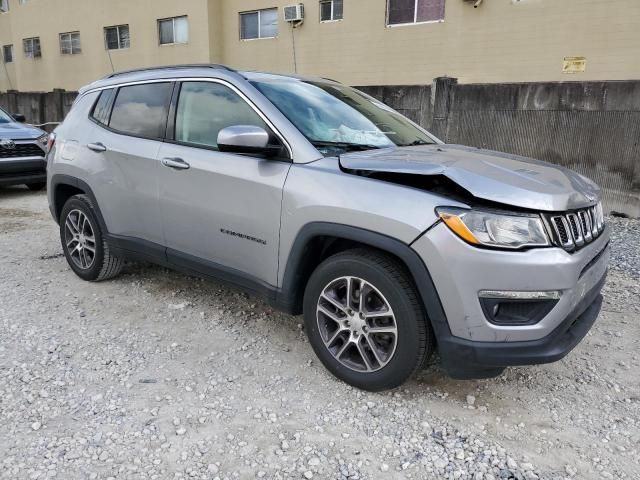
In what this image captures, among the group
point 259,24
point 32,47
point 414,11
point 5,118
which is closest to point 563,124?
point 414,11

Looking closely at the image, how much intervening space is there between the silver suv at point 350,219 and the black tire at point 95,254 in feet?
0.28

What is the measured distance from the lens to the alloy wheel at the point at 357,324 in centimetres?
262

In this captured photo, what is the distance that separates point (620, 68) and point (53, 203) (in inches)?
469

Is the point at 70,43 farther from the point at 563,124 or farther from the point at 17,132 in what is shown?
the point at 563,124

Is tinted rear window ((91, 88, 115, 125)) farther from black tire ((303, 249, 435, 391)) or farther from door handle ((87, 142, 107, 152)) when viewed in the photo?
black tire ((303, 249, 435, 391))

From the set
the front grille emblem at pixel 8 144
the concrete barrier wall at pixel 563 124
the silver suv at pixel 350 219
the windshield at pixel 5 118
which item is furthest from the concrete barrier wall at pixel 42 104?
the silver suv at pixel 350 219

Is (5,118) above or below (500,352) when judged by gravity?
above

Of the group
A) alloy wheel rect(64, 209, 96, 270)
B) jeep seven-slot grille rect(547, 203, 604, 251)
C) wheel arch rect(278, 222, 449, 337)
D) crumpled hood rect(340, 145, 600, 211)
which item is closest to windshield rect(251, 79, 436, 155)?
crumpled hood rect(340, 145, 600, 211)

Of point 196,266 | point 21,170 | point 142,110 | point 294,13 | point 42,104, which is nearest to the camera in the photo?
point 196,266

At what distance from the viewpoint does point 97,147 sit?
4.00 meters

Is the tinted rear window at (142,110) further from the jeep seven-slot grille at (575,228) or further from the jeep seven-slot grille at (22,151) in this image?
the jeep seven-slot grille at (22,151)

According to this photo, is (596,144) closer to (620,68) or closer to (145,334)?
(620,68)

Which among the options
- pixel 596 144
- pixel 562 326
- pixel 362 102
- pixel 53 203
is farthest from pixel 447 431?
pixel 596 144

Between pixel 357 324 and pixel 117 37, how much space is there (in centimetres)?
2170
